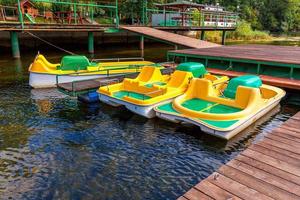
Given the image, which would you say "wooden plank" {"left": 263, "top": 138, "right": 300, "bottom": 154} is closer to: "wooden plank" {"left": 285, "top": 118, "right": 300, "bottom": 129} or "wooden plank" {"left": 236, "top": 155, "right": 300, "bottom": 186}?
Answer: "wooden plank" {"left": 236, "top": 155, "right": 300, "bottom": 186}

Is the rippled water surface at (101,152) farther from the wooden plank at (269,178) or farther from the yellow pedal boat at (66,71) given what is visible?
the yellow pedal boat at (66,71)

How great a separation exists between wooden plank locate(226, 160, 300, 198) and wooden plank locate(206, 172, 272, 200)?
44cm

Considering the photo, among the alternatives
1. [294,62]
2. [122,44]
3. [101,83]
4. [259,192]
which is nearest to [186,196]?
[259,192]

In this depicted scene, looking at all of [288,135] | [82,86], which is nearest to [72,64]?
[82,86]

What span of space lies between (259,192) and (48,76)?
1211 cm

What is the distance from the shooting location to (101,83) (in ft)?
40.0

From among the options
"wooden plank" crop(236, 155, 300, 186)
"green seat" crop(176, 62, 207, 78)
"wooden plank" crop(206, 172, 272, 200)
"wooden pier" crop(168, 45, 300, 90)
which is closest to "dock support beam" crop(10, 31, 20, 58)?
"wooden pier" crop(168, 45, 300, 90)

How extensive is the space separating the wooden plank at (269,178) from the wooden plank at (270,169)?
95 millimetres

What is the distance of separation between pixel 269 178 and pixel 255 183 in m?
0.33

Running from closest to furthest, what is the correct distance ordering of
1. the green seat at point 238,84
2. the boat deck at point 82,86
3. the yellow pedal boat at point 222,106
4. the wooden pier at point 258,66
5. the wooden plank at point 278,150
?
the wooden plank at point 278,150
the yellow pedal boat at point 222,106
the green seat at point 238,84
the boat deck at point 82,86
the wooden pier at point 258,66

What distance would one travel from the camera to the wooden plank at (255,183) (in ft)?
14.0

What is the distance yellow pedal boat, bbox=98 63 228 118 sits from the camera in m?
9.85

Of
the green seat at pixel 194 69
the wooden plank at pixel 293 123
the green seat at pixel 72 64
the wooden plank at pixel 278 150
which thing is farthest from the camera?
the green seat at pixel 72 64

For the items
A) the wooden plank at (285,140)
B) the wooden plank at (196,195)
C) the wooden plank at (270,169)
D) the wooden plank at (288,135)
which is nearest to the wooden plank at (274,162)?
the wooden plank at (270,169)
